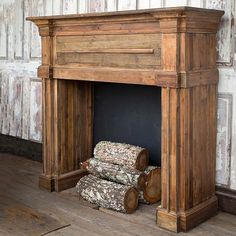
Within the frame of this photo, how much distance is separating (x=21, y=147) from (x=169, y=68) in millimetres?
2857

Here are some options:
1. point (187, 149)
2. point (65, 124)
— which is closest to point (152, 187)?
point (187, 149)

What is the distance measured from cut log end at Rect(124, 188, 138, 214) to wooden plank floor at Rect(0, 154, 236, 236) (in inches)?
1.9

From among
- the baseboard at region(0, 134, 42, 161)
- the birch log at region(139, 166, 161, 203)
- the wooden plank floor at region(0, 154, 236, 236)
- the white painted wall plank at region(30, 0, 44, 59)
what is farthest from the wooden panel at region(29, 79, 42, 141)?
the birch log at region(139, 166, 161, 203)

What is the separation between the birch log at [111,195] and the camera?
3.44 m

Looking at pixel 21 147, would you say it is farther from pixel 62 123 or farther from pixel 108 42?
pixel 108 42

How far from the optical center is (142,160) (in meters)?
3.74

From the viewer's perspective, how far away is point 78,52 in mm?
3662

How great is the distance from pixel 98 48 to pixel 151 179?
3.66ft

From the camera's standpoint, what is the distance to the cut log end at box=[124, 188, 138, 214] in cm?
344

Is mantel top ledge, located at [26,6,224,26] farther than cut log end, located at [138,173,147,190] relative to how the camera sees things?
No

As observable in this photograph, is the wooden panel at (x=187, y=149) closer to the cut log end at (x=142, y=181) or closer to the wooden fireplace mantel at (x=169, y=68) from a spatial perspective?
the wooden fireplace mantel at (x=169, y=68)

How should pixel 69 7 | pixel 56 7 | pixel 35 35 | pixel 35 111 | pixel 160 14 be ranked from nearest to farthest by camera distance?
pixel 160 14, pixel 69 7, pixel 56 7, pixel 35 35, pixel 35 111

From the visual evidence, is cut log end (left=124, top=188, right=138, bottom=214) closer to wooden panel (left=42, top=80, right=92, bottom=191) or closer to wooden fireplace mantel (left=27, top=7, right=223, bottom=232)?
wooden fireplace mantel (left=27, top=7, right=223, bottom=232)

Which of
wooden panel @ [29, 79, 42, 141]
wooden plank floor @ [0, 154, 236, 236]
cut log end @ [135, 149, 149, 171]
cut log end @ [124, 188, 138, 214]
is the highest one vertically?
wooden panel @ [29, 79, 42, 141]
